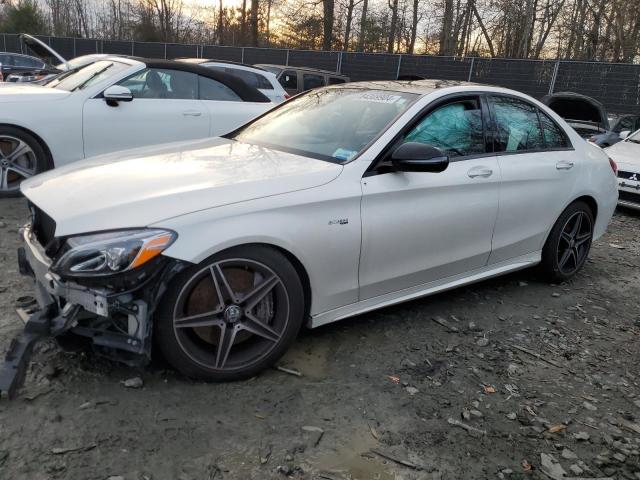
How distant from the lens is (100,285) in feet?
7.88

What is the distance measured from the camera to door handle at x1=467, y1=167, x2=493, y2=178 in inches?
145

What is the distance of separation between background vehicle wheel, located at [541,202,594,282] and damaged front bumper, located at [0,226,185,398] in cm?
325

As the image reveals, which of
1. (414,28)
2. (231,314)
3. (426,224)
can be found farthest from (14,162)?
(414,28)

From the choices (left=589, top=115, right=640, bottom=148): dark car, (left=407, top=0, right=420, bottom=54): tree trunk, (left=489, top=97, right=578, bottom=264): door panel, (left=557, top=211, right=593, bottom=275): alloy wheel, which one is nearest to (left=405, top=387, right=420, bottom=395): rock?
(left=489, top=97, right=578, bottom=264): door panel

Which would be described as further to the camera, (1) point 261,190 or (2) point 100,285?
(1) point 261,190

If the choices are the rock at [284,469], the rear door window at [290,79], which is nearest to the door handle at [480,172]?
the rock at [284,469]

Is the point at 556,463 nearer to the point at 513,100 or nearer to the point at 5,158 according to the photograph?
the point at 513,100

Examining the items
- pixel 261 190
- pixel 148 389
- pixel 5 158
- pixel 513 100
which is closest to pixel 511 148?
pixel 513 100

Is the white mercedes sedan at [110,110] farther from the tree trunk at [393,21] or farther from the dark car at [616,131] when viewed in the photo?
the tree trunk at [393,21]

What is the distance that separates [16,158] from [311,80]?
11.6 meters

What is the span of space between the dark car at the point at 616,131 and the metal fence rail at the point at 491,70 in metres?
4.84

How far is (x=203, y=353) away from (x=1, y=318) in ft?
4.62

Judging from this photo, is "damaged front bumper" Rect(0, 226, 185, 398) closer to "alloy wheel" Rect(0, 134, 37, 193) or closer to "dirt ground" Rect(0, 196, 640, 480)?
"dirt ground" Rect(0, 196, 640, 480)

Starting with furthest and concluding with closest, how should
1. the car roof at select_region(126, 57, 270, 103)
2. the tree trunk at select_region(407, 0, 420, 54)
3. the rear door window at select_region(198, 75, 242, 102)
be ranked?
the tree trunk at select_region(407, 0, 420, 54) → the rear door window at select_region(198, 75, 242, 102) → the car roof at select_region(126, 57, 270, 103)
